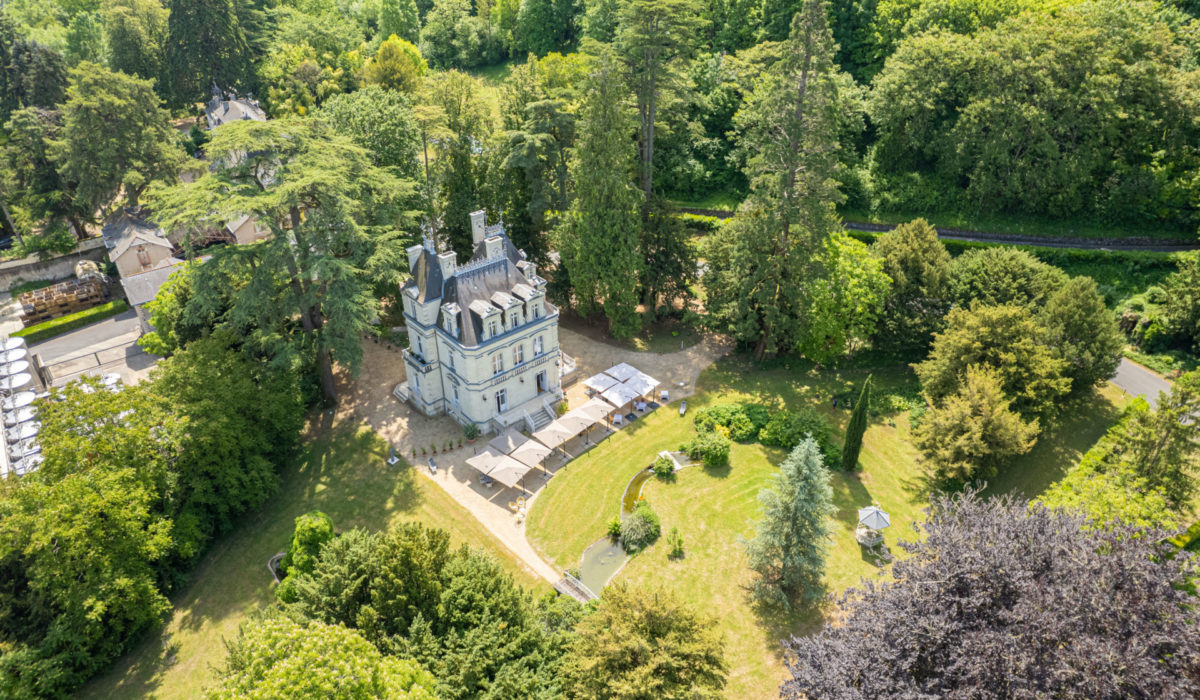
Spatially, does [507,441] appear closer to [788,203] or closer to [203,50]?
[788,203]

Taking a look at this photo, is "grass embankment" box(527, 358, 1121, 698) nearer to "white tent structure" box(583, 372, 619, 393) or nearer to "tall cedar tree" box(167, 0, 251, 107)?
"white tent structure" box(583, 372, 619, 393)

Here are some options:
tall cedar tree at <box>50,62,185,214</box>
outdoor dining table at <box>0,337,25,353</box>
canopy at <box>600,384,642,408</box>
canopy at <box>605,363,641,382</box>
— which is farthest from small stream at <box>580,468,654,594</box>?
tall cedar tree at <box>50,62,185,214</box>

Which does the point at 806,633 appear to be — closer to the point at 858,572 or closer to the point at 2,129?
the point at 858,572

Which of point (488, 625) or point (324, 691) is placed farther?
point (488, 625)

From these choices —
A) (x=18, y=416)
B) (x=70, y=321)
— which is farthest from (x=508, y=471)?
(x=70, y=321)

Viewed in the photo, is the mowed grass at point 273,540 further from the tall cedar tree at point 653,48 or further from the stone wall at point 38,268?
the stone wall at point 38,268

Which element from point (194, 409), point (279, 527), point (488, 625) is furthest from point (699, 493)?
point (194, 409)
